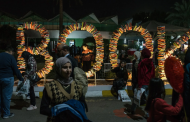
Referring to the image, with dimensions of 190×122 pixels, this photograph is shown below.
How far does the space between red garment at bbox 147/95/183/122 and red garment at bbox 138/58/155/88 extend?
2141mm

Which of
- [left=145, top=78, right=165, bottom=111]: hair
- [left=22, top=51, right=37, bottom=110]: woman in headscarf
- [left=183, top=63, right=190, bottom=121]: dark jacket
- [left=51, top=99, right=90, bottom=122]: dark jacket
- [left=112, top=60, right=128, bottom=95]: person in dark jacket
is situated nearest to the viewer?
[left=51, top=99, right=90, bottom=122]: dark jacket

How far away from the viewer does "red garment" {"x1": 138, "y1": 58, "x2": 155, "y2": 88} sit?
5.18 metres

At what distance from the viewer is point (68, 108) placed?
7.97 feet

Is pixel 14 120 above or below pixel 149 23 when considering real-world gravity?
below

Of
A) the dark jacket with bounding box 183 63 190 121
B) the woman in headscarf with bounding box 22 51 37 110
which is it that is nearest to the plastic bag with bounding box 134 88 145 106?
the dark jacket with bounding box 183 63 190 121

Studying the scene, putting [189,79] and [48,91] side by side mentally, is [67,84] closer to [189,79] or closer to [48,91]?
[48,91]

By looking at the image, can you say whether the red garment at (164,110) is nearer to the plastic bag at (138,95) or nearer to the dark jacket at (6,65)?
the plastic bag at (138,95)

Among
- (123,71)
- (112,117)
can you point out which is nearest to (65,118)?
(112,117)

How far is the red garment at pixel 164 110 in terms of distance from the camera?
2.69 m

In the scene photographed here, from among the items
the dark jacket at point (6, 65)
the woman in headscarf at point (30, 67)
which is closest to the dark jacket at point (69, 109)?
the dark jacket at point (6, 65)

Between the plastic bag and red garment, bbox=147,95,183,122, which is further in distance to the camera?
the plastic bag

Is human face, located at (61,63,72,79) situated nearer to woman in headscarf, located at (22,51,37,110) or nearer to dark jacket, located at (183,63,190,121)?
dark jacket, located at (183,63,190,121)

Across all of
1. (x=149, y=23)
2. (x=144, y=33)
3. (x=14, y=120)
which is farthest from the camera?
(x=149, y=23)

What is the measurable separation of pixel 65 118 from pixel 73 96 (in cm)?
31
